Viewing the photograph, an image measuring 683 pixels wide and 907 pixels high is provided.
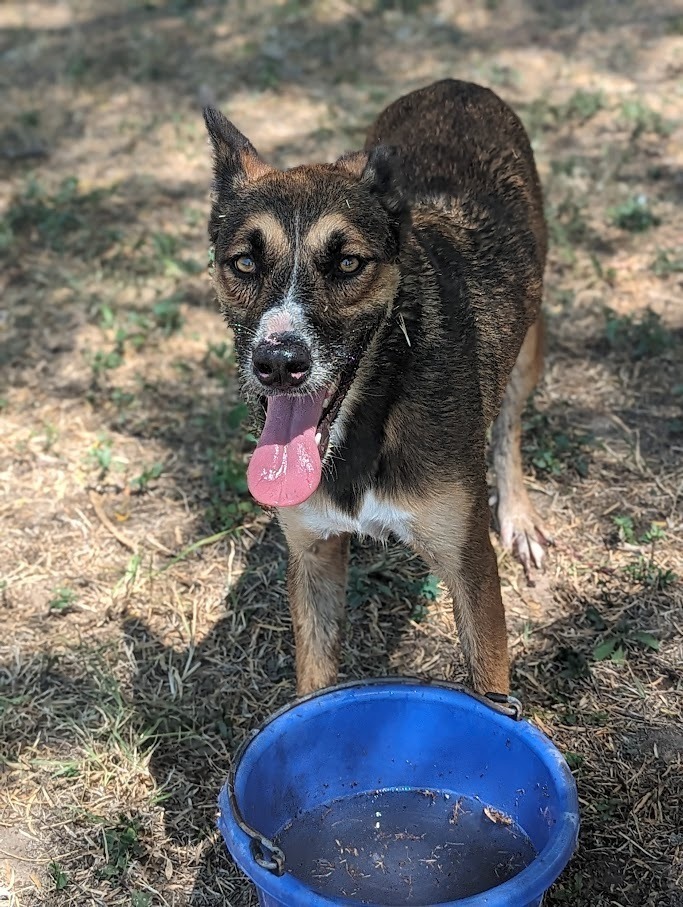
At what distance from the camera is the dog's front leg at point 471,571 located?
3.31 meters

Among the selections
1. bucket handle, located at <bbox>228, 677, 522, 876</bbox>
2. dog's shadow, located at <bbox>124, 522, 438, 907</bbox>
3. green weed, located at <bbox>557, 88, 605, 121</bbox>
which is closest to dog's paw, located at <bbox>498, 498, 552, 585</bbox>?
dog's shadow, located at <bbox>124, 522, 438, 907</bbox>

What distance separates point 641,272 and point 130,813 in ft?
14.1

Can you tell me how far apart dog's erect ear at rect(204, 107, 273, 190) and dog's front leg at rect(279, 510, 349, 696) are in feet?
4.10

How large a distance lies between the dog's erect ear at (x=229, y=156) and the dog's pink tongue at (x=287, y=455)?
2.69 ft

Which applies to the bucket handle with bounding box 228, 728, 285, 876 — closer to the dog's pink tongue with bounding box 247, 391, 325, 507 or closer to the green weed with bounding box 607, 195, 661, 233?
the dog's pink tongue with bounding box 247, 391, 325, 507

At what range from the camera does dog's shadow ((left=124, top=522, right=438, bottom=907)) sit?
3.64m

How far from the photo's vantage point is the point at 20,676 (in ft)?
13.3

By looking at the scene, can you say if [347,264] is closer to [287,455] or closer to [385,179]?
[385,179]

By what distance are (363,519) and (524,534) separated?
56.5 inches

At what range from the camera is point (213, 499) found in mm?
4863

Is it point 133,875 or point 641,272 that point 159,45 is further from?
point 133,875

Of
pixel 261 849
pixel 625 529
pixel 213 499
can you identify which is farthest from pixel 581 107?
Answer: pixel 261 849

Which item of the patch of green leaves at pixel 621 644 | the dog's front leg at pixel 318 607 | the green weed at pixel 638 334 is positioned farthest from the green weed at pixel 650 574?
the green weed at pixel 638 334

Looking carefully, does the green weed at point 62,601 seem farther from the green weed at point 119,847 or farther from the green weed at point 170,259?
the green weed at point 170,259
